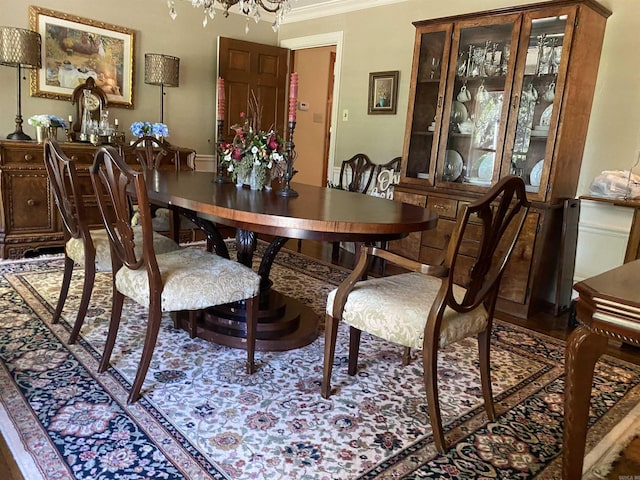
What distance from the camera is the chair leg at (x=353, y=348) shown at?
2.13 metres

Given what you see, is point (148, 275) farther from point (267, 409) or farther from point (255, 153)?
point (255, 153)

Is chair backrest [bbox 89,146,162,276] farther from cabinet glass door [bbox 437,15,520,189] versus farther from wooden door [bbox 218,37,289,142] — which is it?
wooden door [bbox 218,37,289,142]

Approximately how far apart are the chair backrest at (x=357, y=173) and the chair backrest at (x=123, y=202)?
107 inches

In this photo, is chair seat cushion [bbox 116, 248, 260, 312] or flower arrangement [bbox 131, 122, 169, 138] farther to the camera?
flower arrangement [bbox 131, 122, 169, 138]

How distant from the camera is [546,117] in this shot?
3.05 meters

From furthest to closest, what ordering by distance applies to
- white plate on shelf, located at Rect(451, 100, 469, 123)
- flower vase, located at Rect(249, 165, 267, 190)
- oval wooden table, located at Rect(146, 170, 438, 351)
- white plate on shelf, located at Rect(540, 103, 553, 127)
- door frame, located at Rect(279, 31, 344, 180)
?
door frame, located at Rect(279, 31, 344, 180)
white plate on shelf, located at Rect(451, 100, 469, 123)
white plate on shelf, located at Rect(540, 103, 553, 127)
flower vase, located at Rect(249, 165, 267, 190)
oval wooden table, located at Rect(146, 170, 438, 351)

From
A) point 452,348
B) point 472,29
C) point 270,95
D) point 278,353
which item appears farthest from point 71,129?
point 452,348

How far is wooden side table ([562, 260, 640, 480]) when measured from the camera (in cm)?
108

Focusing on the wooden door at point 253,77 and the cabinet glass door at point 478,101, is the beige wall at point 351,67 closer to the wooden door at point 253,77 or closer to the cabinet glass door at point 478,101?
the wooden door at point 253,77

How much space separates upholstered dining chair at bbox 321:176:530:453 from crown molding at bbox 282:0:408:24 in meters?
3.26

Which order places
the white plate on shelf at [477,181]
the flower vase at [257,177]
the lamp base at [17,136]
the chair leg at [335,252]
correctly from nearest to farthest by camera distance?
the flower vase at [257,177] → the white plate on shelf at [477,181] → the lamp base at [17,136] → the chair leg at [335,252]

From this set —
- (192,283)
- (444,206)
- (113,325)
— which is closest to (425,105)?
(444,206)

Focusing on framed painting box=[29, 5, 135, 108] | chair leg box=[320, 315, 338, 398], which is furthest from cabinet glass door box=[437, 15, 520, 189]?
framed painting box=[29, 5, 135, 108]

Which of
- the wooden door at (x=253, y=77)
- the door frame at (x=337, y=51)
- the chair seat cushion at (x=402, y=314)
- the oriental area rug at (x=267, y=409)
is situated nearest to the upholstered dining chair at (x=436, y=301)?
the chair seat cushion at (x=402, y=314)
